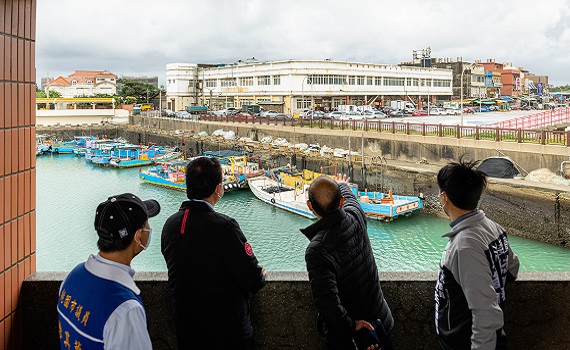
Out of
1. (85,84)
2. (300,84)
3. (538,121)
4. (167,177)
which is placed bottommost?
(167,177)

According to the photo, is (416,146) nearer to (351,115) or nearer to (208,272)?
(351,115)

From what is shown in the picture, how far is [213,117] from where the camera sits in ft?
82.4

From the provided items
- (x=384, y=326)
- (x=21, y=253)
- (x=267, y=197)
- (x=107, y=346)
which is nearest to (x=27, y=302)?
(x=21, y=253)

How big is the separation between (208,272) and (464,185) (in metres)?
0.69

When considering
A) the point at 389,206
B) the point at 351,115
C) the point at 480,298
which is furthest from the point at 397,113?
the point at 480,298

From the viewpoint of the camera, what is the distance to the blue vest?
1.02m

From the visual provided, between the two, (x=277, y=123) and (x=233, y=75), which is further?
(x=233, y=75)

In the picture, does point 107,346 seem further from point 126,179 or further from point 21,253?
point 126,179

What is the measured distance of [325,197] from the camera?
1.37m

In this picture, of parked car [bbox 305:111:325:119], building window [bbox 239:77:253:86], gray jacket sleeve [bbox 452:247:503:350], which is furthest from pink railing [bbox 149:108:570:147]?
gray jacket sleeve [bbox 452:247:503:350]

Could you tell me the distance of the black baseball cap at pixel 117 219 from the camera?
108cm

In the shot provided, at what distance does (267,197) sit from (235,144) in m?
8.08

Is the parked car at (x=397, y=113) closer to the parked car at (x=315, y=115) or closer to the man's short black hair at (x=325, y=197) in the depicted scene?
the parked car at (x=315, y=115)

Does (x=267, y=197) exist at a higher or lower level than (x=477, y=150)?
lower
